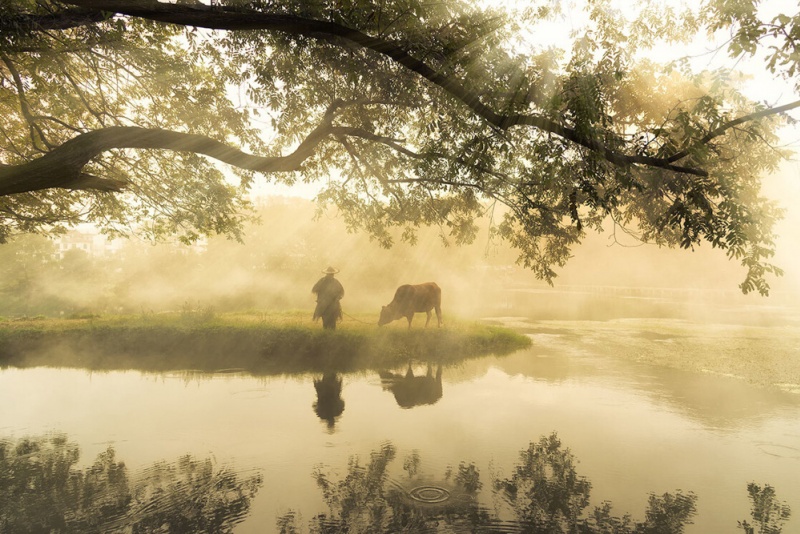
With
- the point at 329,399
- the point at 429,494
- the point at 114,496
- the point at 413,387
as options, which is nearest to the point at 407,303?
the point at 413,387

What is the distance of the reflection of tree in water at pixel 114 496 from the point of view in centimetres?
628

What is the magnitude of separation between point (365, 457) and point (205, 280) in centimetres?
5271

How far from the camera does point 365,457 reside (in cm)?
848

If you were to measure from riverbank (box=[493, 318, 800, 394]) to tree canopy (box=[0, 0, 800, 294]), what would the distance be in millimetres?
5079

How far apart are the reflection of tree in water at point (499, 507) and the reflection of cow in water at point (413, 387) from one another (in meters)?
3.98

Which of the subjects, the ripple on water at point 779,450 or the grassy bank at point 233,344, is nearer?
the ripple on water at point 779,450

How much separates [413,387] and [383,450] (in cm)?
481

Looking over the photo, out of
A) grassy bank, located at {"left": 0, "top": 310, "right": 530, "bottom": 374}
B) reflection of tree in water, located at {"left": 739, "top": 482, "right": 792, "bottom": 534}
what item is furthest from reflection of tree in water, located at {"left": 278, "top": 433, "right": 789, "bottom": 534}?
grassy bank, located at {"left": 0, "top": 310, "right": 530, "bottom": 374}

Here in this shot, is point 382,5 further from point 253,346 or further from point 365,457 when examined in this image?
point 253,346

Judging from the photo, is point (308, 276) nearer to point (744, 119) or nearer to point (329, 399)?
point (329, 399)

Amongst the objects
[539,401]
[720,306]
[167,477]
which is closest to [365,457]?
[167,477]

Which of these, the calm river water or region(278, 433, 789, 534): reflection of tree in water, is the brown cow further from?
region(278, 433, 789, 534): reflection of tree in water

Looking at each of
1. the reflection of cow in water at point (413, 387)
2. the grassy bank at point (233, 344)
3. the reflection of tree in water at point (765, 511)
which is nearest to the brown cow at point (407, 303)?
the grassy bank at point (233, 344)

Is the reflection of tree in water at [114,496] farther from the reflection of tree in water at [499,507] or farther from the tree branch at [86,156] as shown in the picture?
the tree branch at [86,156]
